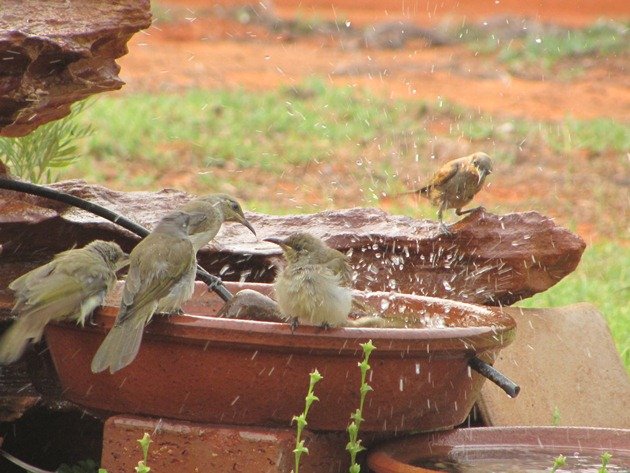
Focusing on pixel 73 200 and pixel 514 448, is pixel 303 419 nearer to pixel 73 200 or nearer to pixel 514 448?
pixel 514 448

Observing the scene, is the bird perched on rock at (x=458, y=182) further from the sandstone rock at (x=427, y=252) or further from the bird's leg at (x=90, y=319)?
the bird's leg at (x=90, y=319)

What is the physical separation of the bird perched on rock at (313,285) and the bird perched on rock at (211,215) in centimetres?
46

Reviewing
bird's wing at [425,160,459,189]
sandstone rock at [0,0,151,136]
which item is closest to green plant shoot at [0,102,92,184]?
sandstone rock at [0,0,151,136]

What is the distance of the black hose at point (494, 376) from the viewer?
4180 mm

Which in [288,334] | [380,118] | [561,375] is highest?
[380,118]

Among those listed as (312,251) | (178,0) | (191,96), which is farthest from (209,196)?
(178,0)

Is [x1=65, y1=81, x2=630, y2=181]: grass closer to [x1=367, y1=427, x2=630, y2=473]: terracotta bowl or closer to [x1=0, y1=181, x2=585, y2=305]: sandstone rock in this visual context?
[x1=0, y1=181, x2=585, y2=305]: sandstone rock

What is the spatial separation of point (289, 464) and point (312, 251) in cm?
81

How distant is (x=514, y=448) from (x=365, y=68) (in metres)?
14.6

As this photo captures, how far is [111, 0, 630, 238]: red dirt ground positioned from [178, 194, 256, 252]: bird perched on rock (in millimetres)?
6039

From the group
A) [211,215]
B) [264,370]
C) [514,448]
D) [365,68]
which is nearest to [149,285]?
[264,370]

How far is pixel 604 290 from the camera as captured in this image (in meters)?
8.48

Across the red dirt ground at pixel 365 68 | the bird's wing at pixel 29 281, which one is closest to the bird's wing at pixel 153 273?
the bird's wing at pixel 29 281

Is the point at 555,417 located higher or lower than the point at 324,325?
higher
